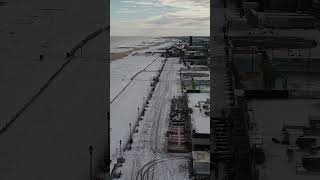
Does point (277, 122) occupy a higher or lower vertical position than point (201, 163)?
higher

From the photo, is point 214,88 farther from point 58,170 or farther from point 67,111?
point 58,170

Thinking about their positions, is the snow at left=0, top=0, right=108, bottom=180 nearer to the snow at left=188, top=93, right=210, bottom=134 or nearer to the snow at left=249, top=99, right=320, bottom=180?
the snow at left=249, top=99, right=320, bottom=180

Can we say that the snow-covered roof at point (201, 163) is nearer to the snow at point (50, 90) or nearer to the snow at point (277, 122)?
the snow at point (50, 90)

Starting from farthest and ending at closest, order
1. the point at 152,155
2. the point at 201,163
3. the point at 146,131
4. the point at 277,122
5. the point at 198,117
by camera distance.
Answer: the point at 198,117
the point at 146,131
the point at 152,155
the point at 201,163
the point at 277,122

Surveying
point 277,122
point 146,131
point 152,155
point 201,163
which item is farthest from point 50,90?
point 146,131

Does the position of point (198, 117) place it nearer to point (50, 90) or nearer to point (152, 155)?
point (152, 155)

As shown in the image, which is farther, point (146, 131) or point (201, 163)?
point (146, 131)
